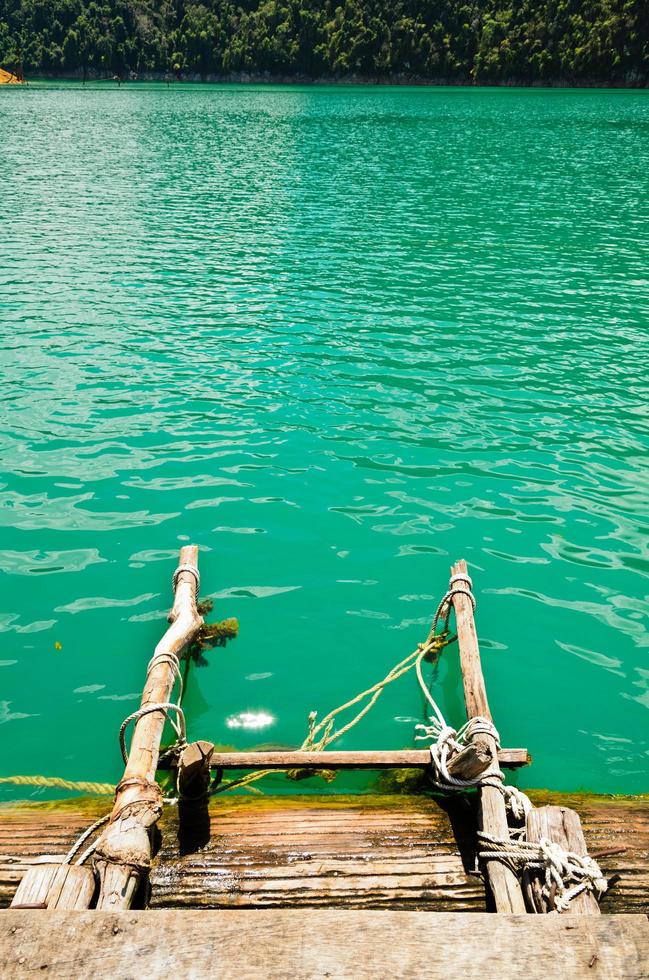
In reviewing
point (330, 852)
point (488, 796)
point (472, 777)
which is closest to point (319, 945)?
point (330, 852)

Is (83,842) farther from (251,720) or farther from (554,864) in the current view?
(554,864)

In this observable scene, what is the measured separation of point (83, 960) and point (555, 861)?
2.76 metres

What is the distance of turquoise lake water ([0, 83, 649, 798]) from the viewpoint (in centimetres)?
801

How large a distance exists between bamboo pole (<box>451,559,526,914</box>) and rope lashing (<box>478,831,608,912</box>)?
75mm

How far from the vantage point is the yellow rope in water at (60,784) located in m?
6.54

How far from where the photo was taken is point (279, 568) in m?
9.88

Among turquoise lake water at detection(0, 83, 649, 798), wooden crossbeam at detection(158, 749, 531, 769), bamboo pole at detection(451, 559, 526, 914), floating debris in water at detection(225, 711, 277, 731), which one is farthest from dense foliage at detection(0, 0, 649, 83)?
wooden crossbeam at detection(158, 749, 531, 769)

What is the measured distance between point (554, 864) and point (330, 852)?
1.46m

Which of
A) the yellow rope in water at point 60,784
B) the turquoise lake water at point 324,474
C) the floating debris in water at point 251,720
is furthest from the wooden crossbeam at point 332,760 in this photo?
the floating debris in water at point 251,720

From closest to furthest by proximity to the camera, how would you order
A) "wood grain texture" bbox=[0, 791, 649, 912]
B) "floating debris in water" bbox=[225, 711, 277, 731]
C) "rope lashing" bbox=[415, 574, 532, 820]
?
"wood grain texture" bbox=[0, 791, 649, 912]
"rope lashing" bbox=[415, 574, 532, 820]
"floating debris in water" bbox=[225, 711, 277, 731]

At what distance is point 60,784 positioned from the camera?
266 inches

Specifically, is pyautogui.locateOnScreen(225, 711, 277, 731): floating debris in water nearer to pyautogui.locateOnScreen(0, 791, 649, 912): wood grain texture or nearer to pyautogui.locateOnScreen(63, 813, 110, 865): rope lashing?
pyautogui.locateOnScreen(0, 791, 649, 912): wood grain texture

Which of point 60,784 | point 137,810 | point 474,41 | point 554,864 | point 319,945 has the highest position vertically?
point 474,41

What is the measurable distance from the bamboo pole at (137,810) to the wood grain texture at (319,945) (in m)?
0.54
